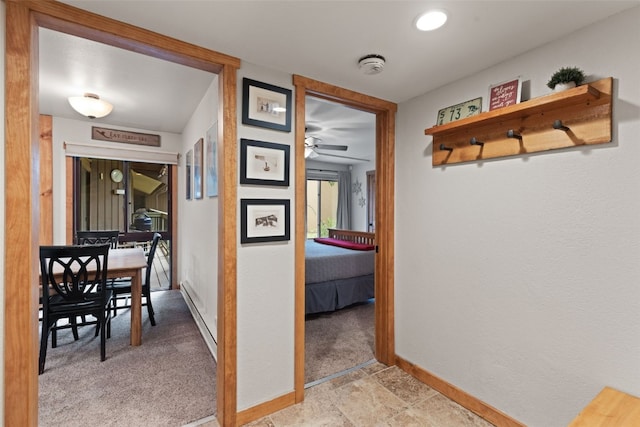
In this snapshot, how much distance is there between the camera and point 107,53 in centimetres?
214

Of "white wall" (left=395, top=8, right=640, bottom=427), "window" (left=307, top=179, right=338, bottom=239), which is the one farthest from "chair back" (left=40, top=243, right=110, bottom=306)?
"window" (left=307, top=179, right=338, bottom=239)

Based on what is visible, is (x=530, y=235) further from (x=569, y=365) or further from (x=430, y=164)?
(x=430, y=164)

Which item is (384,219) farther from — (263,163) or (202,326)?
(202,326)

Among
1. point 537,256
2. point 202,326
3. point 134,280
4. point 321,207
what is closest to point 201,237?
point 134,280

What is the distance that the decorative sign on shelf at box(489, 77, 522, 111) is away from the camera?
174 cm

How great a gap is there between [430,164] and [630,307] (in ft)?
4.38

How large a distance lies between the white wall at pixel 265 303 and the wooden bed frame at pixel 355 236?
3174mm

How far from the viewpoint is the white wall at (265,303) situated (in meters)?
1.86

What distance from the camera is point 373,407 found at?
1.99m

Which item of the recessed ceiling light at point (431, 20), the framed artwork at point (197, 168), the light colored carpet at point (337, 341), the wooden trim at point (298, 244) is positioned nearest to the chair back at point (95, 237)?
the framed artwork at point (197, 168)

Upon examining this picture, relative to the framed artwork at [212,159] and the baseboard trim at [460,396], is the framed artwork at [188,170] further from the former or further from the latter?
the baseboard trim at [460,396]

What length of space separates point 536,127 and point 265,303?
1883 mm

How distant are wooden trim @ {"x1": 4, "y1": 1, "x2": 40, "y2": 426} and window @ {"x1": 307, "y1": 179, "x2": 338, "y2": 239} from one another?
635cm

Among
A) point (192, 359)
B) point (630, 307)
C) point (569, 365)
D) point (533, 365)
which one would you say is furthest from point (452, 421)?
point (192, 359)
